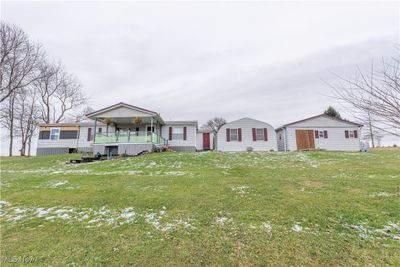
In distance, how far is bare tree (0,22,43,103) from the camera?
17.7 m

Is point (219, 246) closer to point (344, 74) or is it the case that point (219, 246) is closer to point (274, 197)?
point (274, 197)

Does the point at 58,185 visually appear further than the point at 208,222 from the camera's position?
Yes

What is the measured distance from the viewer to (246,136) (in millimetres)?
18688

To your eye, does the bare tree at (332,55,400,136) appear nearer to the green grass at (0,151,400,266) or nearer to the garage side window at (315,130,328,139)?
the green grass at (0,151,400,266)

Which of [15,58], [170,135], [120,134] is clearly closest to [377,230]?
[120,134]

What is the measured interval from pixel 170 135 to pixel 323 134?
16.0 m

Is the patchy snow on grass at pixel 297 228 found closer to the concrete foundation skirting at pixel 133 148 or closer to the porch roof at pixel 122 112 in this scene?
the concrete foundation skirting at pixel 133 148

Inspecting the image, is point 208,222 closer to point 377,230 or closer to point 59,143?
point 377,230

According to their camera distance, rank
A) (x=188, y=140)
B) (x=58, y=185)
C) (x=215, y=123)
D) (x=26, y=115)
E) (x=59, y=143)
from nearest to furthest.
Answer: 1. (x=58, y=185)
2. (x=188, y=140)
3. (x=59, y=143)
4. (x=26, y=115)
5. (x=215, y=123)

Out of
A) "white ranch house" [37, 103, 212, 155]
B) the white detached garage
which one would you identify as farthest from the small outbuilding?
"white ranch house" [37, 103, 212, 155]

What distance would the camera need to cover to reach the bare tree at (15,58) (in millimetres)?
17688

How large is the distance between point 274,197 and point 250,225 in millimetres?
1964

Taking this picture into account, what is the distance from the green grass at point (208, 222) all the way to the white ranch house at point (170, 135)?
31.2ft

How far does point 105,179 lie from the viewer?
8.44m
